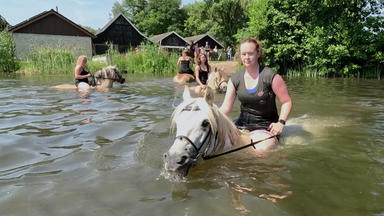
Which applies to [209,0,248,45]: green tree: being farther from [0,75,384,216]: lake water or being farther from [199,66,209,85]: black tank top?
[0,75,384,216]: lake water

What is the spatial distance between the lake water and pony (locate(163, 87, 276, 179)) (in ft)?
0.88

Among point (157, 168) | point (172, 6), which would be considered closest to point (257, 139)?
point (157, 168)

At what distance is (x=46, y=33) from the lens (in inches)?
1390

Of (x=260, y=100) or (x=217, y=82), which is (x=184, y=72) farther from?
(x=260, y=100)

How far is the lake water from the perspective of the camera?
8.84 ft

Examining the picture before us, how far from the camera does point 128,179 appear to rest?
3.31m

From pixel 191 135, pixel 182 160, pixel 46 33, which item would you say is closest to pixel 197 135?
pixel 191 135

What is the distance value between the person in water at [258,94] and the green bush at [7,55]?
22952 millimetres

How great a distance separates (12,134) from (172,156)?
11.7ft

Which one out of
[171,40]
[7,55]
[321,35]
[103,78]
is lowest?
[103,78]

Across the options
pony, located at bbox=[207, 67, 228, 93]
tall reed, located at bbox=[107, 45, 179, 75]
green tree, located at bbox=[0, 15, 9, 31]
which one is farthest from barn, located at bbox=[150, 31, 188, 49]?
pony, located at bbox=[207, 67, 228, 93]

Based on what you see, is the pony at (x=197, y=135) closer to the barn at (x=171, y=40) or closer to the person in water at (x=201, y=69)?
the person in water at (x=201, y=69)

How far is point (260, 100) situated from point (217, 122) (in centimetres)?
109

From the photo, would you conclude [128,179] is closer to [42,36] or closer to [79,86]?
[79,86]
